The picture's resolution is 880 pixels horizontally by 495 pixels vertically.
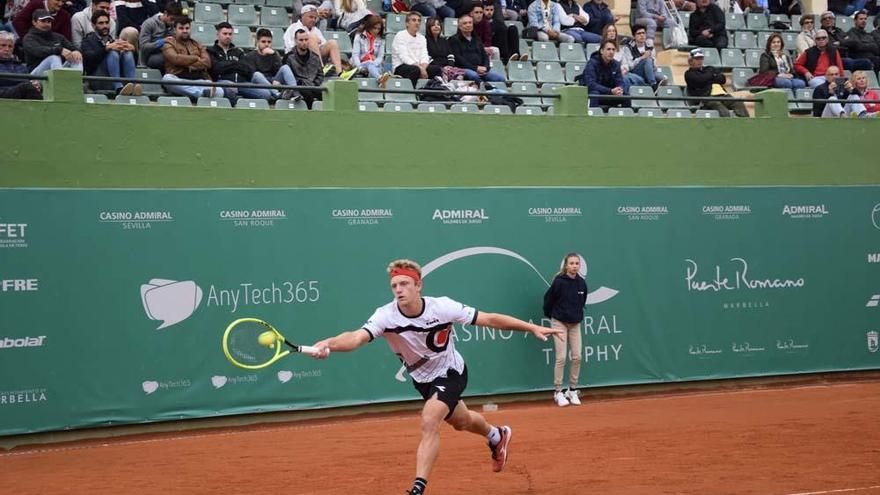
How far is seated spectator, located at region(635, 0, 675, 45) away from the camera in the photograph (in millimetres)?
23781

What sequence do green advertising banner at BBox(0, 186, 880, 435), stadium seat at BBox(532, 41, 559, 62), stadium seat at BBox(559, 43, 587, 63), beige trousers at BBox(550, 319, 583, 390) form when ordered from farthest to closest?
1. stadium seat at BBox(559, 43, 587, 63)
2. stadium seat at BBox(532, 41, 559, 62)
3. beige trousers at BBox(550, 319, 583, 390)
4. green advertising banner at BBox(0, 186, 880, 435)

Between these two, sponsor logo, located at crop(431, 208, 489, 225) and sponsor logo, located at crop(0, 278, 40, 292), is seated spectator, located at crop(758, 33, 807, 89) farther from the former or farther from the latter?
sponsor logo, located at crop(0, 278, 40, 292)

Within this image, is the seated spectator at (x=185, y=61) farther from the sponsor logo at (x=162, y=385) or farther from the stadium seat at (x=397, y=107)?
the sponsor logo at (x=162, y=385)

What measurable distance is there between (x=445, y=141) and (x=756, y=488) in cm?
818

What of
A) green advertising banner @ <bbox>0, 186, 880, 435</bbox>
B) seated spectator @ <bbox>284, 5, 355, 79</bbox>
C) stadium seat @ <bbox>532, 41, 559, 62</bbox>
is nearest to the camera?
green advertising banner @ <bbox>0, 186, 880, 435</bbox>

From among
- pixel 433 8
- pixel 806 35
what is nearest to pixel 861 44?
pixel 806 35

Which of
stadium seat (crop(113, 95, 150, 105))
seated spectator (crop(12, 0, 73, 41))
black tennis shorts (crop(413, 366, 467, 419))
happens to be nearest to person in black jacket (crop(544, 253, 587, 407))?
stadium seat (crop(113, 95, 150, 105))

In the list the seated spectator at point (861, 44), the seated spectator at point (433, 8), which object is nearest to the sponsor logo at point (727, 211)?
the seated spectator at point (433, 8)

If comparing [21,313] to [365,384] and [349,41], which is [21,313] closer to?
[365,384]

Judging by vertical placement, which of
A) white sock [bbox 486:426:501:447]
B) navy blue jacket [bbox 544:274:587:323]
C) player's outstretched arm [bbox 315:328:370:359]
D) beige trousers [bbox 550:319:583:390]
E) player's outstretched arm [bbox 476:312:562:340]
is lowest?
beige trousers [bbox 550:319:583:390]

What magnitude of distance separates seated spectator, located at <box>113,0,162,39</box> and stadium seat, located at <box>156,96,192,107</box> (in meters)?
1.67

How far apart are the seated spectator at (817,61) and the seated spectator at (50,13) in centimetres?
1437

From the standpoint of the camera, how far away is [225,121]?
607 inches

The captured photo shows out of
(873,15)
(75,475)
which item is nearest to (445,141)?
(75,475)
